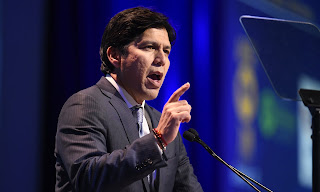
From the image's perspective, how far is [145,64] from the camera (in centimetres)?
174

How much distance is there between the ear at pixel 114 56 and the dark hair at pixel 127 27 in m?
0.02

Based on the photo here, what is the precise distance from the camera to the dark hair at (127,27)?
1799mm

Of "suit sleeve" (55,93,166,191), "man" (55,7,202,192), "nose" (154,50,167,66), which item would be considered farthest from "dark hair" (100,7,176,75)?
"suit sleeve" (55,93,166,191)

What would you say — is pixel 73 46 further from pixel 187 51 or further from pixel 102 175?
pixel 102 175

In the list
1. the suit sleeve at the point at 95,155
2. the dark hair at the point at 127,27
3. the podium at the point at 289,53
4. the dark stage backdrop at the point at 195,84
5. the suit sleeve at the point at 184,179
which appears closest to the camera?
the suit sleeve at the point at 95,155

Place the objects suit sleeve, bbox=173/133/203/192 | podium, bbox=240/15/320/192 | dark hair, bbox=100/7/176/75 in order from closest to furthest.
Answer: dark hair, bbox=100/7/176/75, suit sleeve, bbox=173/133/203/192, podium, bbox=240/15/320/192

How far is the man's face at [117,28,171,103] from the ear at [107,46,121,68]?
0.04 metres

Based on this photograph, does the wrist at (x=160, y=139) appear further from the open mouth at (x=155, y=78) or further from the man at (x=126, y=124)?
the open mouth at (x=155, y=78)

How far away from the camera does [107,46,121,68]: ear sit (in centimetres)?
184

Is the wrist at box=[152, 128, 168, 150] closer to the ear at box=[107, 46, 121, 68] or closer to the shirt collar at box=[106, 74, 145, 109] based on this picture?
the shirt collar at box=[106, 74, 145, 109]

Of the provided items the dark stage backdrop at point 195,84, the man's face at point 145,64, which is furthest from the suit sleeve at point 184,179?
the dark stage backdrop at point 195,84

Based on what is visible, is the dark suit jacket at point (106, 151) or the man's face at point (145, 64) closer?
the dark suit jacket at point (106, 151)

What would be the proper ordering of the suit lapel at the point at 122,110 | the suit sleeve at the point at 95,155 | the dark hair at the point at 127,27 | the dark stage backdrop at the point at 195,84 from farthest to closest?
1. the dark stage backdrop at the point at 195,84
2. the dark hair at the point at 127,27
3. the suit lapel at the point at 122,110
4. the suit sleeve at the point at 95,155

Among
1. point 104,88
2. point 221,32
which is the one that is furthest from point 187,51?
point 104,88
